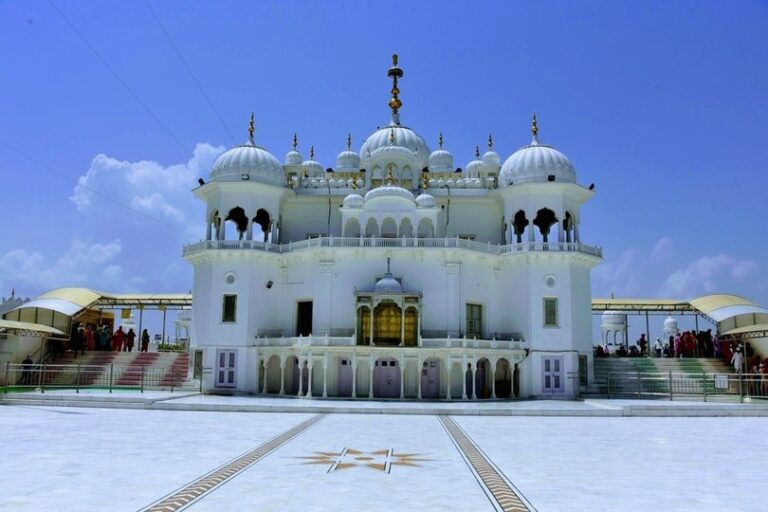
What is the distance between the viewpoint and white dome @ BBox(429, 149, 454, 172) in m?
48.2

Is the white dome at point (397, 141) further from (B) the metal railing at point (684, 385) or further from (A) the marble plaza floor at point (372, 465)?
(A) the marble plaza floor at point (372, 465)

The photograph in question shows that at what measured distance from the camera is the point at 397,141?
44406mm

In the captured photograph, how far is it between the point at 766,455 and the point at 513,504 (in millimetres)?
8722

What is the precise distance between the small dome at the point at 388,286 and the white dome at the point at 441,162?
49.7 ft

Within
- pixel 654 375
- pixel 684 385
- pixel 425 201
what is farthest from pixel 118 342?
pixel 684 385

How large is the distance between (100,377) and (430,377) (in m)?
18.0

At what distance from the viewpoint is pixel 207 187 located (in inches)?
1547

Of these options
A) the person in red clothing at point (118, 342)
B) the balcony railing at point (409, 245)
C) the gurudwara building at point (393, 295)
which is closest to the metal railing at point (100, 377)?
the gurudwara building at point (393, 295)

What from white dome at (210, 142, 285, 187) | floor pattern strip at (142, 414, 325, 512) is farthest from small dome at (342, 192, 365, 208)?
floor pattern strip at (142, 414, 325, 512)

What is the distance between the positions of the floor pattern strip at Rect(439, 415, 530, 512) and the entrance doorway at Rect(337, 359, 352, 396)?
1621cm

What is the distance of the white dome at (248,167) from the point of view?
38656 mm

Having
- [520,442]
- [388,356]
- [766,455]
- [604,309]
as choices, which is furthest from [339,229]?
[766,455]

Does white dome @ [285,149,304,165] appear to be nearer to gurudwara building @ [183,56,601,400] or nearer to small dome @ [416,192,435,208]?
gurudwara building @ [183,56,601,400]

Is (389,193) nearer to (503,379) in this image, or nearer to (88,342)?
(503,379)
